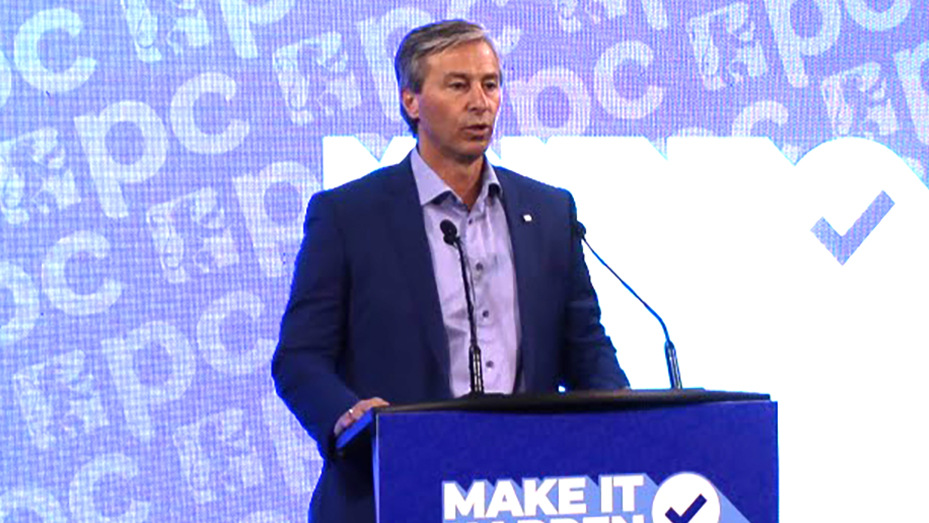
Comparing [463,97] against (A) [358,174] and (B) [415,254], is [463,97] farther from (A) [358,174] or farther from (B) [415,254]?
(A) [358,174]

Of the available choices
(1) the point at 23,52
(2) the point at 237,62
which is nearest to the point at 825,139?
(2) the point at 237,62

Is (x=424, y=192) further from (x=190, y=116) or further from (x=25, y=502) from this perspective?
(x=25, y=502)

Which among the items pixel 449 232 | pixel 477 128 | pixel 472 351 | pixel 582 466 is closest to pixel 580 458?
pixel 582 466

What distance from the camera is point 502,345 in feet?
7.89

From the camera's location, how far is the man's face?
7.93 feet

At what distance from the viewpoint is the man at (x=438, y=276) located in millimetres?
2334

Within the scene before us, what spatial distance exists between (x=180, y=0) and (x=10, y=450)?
3.60 ft

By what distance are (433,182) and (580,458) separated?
2.38 ft

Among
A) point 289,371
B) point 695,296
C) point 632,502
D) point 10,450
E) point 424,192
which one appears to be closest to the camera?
point 632,502

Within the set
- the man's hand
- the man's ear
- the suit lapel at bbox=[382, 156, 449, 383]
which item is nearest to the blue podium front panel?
the man's hand

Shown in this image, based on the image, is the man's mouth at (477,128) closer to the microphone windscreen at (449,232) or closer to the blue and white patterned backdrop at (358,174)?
the microphone windscreen at (449,232)

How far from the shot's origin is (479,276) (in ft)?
7.94

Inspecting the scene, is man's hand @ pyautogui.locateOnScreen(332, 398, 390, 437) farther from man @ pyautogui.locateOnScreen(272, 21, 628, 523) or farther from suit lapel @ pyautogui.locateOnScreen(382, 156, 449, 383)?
suit lapel @ pyautogui.locateOnScreen(382, 156, 449, 383)

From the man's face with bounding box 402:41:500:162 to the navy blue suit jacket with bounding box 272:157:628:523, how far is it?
111 millimetres
